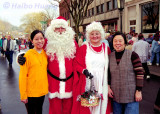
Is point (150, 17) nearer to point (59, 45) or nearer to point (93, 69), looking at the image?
point (93, 69)

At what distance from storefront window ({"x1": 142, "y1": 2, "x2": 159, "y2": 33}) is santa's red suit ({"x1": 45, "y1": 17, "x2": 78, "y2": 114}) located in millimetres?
11594

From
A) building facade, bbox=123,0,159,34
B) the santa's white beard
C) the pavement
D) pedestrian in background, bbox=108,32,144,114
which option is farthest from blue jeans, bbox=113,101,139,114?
building facade, bbox=123,0,159,34

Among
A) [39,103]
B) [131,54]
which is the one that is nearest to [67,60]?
[39,103]

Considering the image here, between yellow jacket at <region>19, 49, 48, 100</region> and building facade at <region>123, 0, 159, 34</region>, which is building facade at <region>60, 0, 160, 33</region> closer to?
building facade at <region>123, 0, 159, 34</region>

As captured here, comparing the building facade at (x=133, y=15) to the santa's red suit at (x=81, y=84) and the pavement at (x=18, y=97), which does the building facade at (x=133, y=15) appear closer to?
the pavement at (x=18, y=97)

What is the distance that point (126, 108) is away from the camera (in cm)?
241

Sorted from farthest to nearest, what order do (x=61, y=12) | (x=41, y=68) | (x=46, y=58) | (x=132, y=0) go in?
(x=61, y=12) → (x=132, y=0) → (x=46, y=58) → (x=41, y=68)

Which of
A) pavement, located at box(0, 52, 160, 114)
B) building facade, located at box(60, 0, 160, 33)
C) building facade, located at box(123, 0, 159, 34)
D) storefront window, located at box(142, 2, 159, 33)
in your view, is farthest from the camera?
building facade, located at box(60, 0, 160, 33)

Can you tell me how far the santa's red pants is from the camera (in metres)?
2.89

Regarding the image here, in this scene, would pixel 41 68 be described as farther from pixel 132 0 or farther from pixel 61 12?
pixel 61 12

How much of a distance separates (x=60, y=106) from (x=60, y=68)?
0.73 m

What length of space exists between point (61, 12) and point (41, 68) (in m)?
40.3

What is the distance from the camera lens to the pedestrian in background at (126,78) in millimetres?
2367

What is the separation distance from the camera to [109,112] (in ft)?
9.15
